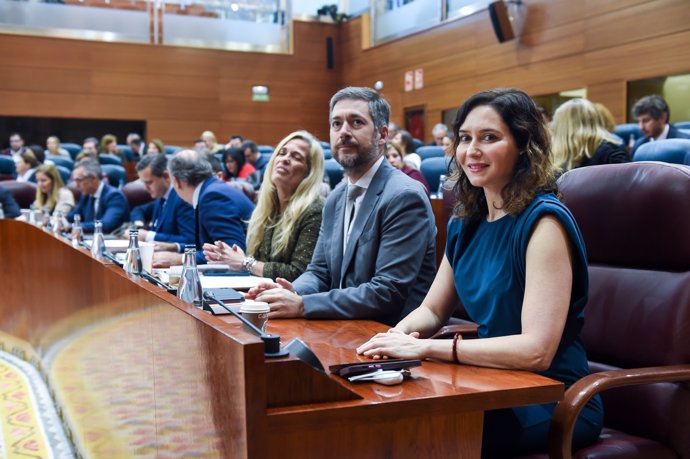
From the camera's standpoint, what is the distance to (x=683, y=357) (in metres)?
1.54

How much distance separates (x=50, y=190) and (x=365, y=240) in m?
4.73

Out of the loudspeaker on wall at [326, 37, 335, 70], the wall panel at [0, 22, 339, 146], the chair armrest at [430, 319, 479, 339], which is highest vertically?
the loudspeaker on wall at [326, 37, 335, 70]

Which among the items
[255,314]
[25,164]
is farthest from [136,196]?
[255,314]

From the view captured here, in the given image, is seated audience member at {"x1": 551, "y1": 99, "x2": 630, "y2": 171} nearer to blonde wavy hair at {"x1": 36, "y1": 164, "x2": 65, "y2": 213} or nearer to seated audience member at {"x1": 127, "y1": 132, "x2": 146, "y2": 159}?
blonde wavy hair at {"x1": 36, "y1": 164, "x2": 65, "y2": 213}

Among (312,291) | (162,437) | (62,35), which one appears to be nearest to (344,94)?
(312,291)

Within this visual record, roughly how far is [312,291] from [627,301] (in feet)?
2.93

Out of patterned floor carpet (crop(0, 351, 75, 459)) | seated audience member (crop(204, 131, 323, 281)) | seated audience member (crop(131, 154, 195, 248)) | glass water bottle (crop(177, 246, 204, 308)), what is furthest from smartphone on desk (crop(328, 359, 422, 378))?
seated audience member (crop(131, 154, 195, 248))

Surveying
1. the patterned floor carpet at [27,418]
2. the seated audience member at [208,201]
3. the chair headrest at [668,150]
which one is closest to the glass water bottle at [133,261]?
the patterned floor carpet at [27,418]

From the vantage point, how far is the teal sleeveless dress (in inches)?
55.2

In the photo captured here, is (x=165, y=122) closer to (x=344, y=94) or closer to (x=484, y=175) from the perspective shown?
(x=344, y=94)

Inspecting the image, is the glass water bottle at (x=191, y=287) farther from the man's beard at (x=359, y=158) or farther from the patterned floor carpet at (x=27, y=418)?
the patterned floor carpet at (x=27, y=418)

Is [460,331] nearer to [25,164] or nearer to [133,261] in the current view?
Answer: [133,261]

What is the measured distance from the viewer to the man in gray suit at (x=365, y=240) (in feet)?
6.14

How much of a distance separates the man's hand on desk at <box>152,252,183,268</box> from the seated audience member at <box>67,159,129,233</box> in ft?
7.20
